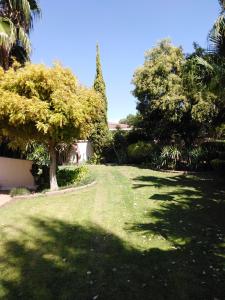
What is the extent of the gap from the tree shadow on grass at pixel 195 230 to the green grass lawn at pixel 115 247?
0.01 metres

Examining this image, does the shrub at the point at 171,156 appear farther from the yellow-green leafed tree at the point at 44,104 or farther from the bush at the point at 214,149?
the yellow-green leafed tree at the point at 44,104

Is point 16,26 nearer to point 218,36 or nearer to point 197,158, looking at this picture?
point 218,36

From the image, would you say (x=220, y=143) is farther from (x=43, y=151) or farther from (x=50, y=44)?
(x=50, y=44)

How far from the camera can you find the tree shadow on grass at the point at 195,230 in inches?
188

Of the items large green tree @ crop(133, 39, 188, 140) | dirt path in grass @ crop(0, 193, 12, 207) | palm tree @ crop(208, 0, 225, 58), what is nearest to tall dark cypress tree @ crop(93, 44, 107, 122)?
large green tree @ crop(133, 39, 188, 140)

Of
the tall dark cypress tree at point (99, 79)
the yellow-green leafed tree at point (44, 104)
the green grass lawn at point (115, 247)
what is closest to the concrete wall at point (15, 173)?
the yellow-green leafed tree at point (44, 104)

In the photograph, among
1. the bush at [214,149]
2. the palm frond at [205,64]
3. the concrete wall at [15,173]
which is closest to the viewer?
the palm frond at [205,64]

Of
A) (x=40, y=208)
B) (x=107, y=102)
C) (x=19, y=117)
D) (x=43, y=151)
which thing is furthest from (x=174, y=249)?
(x=107, y=102)

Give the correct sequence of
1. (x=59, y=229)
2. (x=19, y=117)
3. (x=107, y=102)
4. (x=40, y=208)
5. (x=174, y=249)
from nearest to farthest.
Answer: (x=174, y=249), (x=59, y=229), (x=40, y=208), (x=19, y=117), (x=107, y=102)

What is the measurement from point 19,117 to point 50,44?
9238mm

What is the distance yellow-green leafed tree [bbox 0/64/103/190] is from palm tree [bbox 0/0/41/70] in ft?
11.6

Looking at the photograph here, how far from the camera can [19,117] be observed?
421 inches

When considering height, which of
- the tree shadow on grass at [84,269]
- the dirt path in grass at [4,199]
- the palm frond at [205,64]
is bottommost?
the tree shadow on grass at [84,269]

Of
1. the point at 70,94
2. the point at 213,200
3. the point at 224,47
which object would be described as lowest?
the point at 213,200
